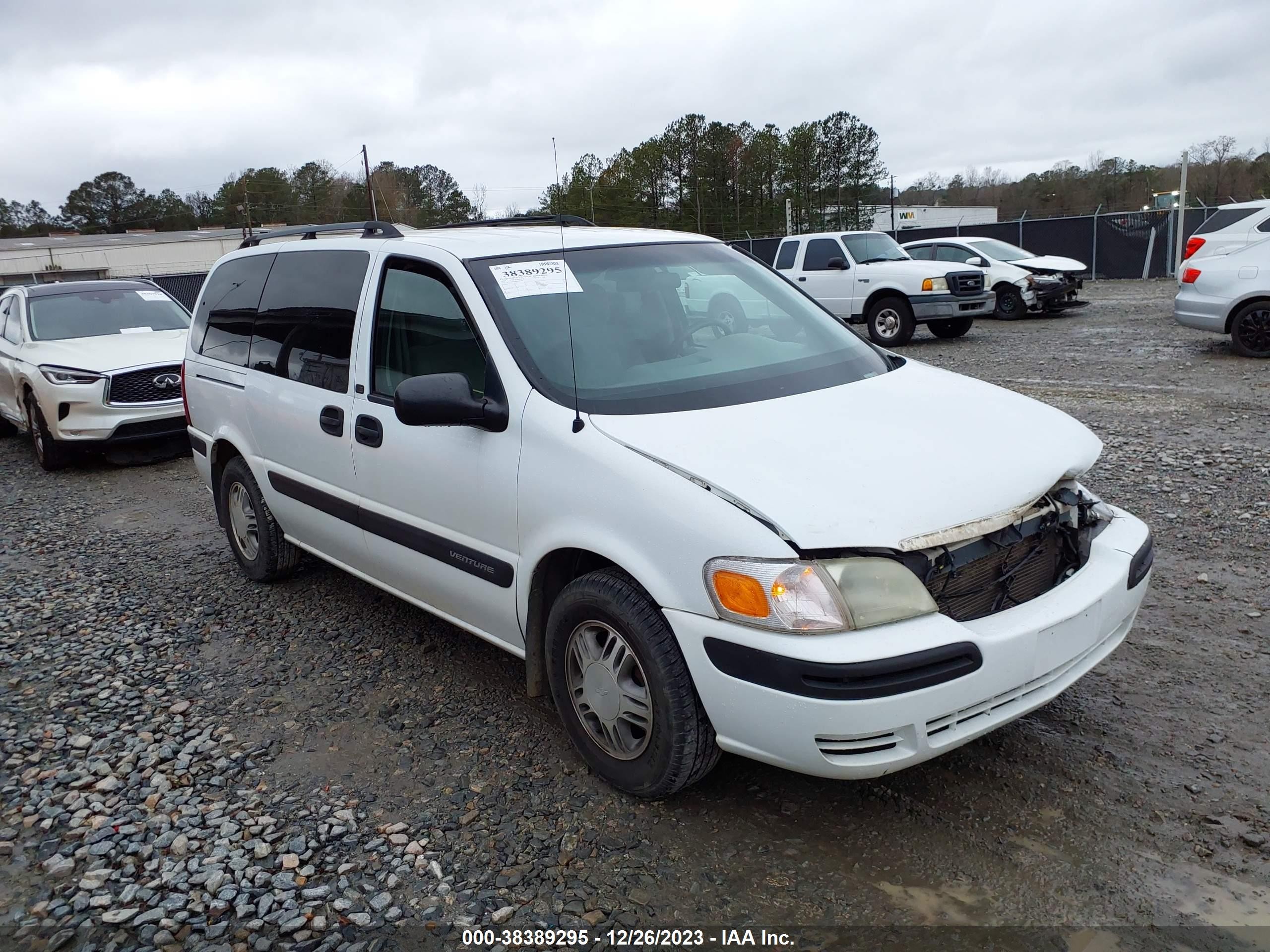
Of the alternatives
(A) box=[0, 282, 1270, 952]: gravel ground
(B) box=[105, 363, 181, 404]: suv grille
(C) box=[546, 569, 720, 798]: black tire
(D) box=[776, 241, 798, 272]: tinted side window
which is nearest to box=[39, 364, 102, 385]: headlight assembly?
(B) box=[105, 363, 181, 404]: suv grille

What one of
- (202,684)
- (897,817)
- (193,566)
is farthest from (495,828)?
(193,566)

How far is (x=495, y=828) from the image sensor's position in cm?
301

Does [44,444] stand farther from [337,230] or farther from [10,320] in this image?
[337,230]

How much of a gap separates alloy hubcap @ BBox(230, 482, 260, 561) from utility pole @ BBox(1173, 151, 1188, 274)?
76.8ft

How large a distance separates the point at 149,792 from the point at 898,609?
8.72 feet

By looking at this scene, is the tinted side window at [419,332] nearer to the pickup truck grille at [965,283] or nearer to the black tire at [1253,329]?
the black tire at [1253,329]

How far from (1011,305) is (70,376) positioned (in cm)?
1519

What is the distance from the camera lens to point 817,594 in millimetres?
2533

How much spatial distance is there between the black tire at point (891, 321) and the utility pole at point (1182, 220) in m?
11.8

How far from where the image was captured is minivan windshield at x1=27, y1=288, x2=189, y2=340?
980cm

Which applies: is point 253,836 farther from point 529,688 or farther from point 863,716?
point 863,716

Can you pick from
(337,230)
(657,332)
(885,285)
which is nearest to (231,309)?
(337,230)

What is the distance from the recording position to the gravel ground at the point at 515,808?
2590 millimetres

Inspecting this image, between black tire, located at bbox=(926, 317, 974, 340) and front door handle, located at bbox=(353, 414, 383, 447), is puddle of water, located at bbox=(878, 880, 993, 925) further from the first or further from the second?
black tire, located at bbox=(926, 317, 974, 340)
